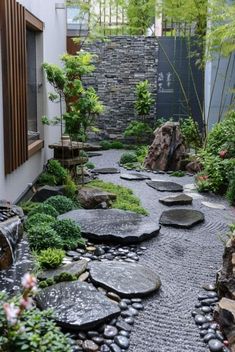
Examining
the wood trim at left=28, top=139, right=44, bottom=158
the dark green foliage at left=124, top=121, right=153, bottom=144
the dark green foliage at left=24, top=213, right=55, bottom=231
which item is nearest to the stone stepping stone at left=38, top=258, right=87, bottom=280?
the dark green foliage at left=24, top=213, right=55, bottom=231

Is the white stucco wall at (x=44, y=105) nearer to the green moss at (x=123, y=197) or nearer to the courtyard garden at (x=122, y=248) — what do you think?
the courtyard garden at (x=122, y=248)

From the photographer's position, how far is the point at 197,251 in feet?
13.9

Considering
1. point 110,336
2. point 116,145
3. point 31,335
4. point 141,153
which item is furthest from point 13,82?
point 116,145

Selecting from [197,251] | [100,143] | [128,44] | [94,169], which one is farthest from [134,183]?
[128,44]

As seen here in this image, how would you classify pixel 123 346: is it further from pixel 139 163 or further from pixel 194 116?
pixel 194 116

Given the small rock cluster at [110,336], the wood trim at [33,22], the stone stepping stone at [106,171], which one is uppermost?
the wood trim at [33,22]

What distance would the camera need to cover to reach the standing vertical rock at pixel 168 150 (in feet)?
26.9

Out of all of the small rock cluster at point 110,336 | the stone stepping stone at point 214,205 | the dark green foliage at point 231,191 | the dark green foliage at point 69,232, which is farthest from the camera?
the dark green foliage at point 231,191

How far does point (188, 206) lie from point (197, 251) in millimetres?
1577

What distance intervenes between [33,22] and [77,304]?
4701mm

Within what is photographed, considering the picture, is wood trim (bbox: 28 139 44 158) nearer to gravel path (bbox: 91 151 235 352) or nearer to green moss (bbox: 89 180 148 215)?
green moss (bbox: 89 180 148 215)

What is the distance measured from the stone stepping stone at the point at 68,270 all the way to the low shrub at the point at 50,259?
0.05 m

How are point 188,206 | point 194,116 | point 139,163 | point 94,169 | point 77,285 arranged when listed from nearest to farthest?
point 77,285 → point 188,206 → point 94,169 → point 139,163 → point 194,116

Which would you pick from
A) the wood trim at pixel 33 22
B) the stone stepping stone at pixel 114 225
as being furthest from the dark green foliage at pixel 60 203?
the wood trim at pixel 33 22
